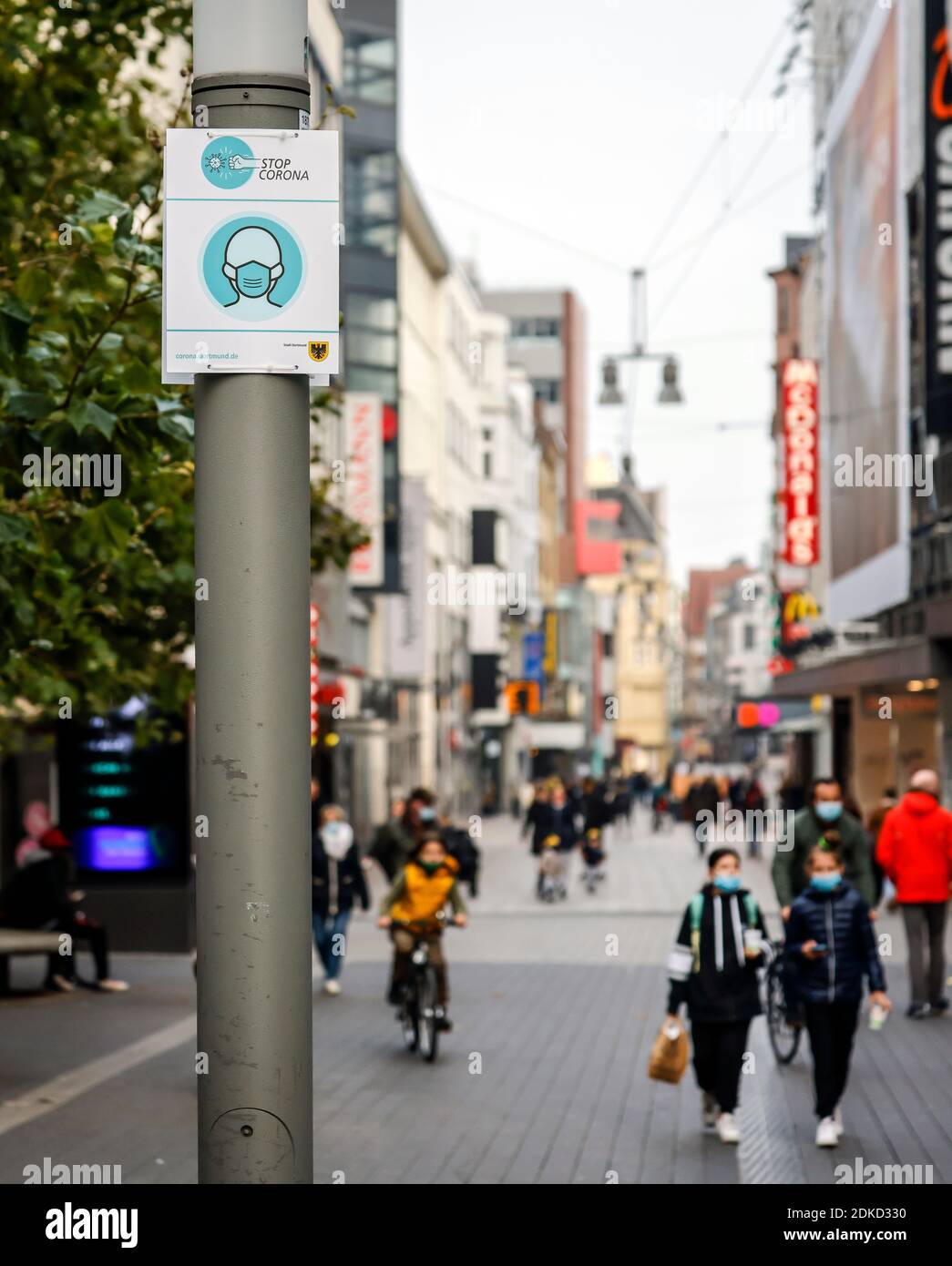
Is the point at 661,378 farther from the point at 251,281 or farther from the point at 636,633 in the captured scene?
the point at 636,633

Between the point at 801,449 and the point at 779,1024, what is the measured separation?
32.2 m

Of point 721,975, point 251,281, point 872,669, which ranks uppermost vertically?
point 251,281

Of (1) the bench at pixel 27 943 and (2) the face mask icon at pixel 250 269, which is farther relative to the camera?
(1) the bench at pixel 27 943

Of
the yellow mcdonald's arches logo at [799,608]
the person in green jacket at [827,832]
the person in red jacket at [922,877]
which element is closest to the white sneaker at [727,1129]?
the person in green jacket at [827,832]

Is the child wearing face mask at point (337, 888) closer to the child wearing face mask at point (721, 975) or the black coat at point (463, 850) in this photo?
the black coat at point (463, 850)

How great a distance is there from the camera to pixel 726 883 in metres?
10.6

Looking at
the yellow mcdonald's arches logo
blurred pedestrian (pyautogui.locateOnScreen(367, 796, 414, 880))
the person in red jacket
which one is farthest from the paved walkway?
the yellow mcdonald's arches logo

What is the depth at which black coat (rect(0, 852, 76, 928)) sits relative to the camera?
56.6 ft

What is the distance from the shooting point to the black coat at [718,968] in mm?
10594

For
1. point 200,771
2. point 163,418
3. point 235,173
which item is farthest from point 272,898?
point 163,418

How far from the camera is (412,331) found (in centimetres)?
5456

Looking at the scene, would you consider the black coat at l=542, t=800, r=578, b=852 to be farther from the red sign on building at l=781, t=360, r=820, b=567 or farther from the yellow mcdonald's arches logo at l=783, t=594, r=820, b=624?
the yellow mcdonald's arches logo at l=783, t=594, r=820, b=624

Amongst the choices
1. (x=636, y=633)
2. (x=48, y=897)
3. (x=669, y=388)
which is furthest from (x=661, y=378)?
(x=636, y=633)

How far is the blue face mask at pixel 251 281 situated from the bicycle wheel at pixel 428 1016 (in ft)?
34.1
